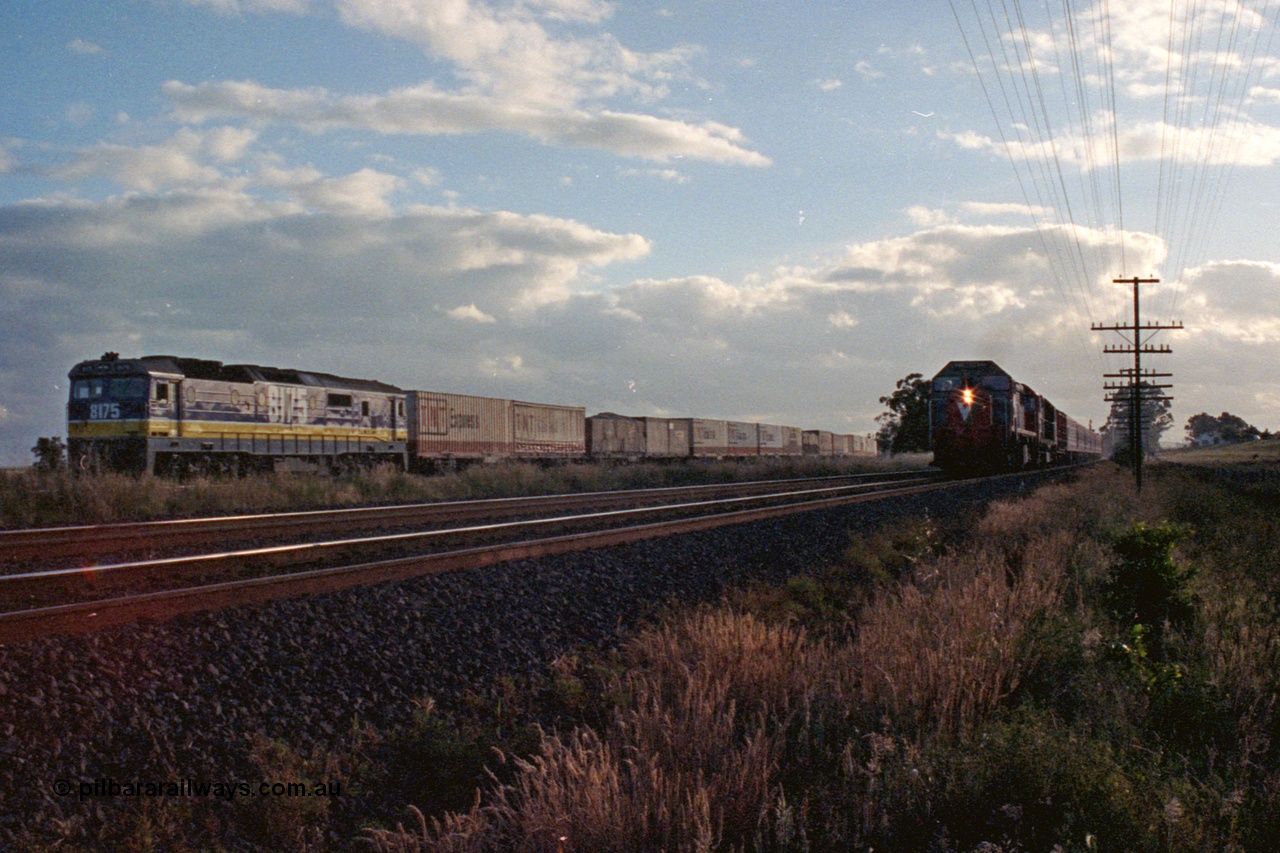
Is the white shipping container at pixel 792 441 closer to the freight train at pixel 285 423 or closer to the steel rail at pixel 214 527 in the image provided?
the freight train at pixel 285 423

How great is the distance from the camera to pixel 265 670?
554cm

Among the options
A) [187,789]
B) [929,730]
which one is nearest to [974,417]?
[929,730]

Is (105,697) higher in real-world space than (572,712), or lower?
higher

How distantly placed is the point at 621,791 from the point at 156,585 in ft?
19.4

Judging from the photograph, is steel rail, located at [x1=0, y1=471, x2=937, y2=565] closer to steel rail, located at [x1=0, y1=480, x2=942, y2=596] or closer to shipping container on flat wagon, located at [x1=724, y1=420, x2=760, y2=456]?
steel rail, located at [x1=0, y1=480, x2=942, y2=596]

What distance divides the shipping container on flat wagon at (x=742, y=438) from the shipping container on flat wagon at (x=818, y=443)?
1027 cm

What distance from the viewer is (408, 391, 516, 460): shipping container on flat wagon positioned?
31.2 m

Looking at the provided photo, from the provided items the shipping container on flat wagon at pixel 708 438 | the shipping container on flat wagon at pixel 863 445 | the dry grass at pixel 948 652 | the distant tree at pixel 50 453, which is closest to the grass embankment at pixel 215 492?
the distant tree at pixel 50 453

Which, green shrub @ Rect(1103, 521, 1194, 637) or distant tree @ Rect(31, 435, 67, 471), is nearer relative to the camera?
green shrub @ Rect(1103, 521, 1194, 637)

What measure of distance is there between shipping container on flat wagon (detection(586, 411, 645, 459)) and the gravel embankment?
31.6m

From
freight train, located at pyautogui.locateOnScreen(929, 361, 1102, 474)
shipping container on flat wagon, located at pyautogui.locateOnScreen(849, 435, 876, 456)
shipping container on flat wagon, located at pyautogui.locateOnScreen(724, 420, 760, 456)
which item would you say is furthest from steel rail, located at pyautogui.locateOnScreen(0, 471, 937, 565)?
shipping container on flat wagon, located at pyautogui.locateOnScreen(849, 435, 876, 456)

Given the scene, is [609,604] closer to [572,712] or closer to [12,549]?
[572,712]

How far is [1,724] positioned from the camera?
4430mm

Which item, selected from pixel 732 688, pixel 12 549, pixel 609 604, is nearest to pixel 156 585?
pixel 12 549
